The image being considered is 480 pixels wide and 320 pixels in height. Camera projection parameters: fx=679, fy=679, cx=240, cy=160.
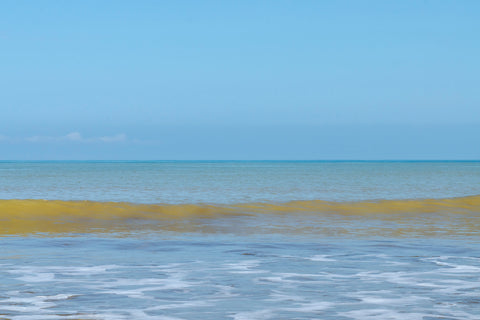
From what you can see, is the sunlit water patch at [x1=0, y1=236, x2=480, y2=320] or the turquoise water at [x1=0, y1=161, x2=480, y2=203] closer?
the sunlit water patch at [x1=0, y1=236, x2=480, y2=320]

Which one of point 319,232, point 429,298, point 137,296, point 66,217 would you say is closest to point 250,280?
point 137,296

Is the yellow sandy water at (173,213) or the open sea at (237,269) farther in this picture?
the yellow sandy water at (173,213)

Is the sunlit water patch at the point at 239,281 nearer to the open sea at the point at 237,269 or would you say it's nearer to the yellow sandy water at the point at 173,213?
the open sea at the point at 237,269

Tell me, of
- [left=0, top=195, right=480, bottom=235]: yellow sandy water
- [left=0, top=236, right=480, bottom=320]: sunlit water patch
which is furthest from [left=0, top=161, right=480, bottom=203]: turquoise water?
[left=0, top=236, right=480, bottom=320]: sunlit water patch

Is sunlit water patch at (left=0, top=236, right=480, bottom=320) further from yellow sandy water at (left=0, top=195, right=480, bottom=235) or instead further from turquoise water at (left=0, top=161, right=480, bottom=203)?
turquoise water at (left=0, top=161, right=480, bottom=203)

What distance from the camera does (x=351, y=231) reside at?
16.4 meters

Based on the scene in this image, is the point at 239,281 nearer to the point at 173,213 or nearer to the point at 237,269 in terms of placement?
the point at 237,269

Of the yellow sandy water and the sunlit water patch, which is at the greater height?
the sunlit water patch

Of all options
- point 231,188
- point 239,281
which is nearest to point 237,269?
point 239,281

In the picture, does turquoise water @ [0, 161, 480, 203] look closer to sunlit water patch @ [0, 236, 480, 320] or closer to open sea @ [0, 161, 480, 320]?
open sea @ [0, 161, 480, 320]

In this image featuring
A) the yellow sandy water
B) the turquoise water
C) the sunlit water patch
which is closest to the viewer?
the sunlit water patch

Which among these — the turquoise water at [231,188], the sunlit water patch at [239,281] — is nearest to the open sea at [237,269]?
the sunlit water patch at [239,281]

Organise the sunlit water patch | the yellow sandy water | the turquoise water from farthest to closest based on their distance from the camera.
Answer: the turquoise water → the yellow sandy water → the sunlit water patch

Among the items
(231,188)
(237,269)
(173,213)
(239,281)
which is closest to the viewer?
(239,281)
